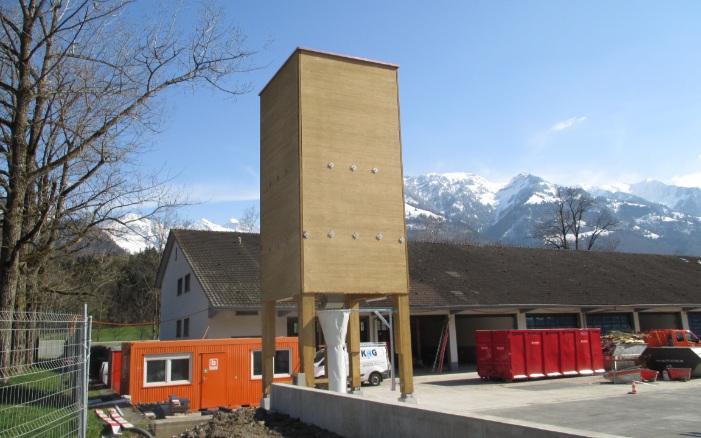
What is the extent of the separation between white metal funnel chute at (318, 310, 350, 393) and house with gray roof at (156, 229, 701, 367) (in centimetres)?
1150

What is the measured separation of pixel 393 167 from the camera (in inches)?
630

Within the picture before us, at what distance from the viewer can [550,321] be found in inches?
1344

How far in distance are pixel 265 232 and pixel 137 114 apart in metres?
4.76

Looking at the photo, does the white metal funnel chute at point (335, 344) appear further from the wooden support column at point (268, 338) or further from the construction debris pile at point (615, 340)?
the construction debris pile at point (615, 340)

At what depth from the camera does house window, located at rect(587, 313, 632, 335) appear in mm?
35406

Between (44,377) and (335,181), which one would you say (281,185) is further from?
(44,377)

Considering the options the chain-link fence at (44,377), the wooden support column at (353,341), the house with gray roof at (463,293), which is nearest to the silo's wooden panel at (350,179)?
the wooden support column at (353,341)

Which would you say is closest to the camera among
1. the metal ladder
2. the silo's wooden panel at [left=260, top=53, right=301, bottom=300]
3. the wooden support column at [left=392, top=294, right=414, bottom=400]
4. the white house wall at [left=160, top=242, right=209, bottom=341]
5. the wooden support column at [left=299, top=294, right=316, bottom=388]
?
the wooden support column at [left=299, top=294, right=316, bottom=388]

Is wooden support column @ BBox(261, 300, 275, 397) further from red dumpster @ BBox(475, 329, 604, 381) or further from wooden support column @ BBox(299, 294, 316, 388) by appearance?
red dumpster @ BBox(475, 329, 604, 381)

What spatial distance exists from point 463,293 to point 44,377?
26.3 metres

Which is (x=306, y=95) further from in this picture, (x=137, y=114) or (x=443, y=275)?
(x=443, y=275)

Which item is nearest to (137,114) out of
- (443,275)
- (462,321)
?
(443,275)

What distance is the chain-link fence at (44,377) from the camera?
7.07m

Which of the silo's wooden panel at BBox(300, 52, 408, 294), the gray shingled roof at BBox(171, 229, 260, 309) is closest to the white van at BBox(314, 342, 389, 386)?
the gray shingled roof at BBox(171, 229, 260, 309)
